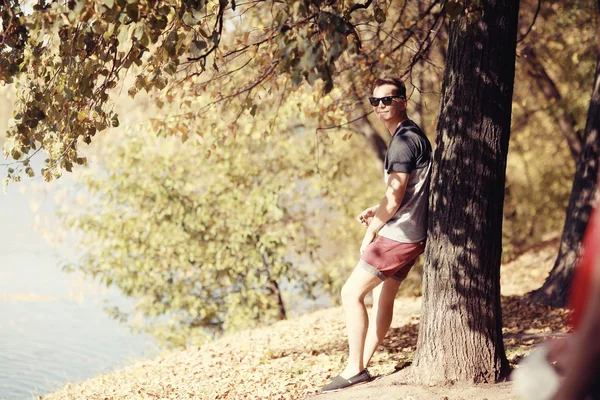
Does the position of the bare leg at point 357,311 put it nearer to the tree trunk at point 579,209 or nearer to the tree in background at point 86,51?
the tree in background at point 86,51

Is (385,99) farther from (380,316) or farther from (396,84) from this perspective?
(380,316)

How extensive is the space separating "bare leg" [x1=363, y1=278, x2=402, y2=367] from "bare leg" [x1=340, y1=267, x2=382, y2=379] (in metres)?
0.20

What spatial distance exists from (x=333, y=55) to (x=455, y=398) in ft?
7.81

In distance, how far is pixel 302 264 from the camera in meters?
12.3

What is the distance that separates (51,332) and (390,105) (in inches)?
469

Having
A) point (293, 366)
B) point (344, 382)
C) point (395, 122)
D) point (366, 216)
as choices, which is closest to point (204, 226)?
point (293, 366)

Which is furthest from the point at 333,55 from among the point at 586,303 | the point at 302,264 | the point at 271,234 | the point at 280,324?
the point at 302,264

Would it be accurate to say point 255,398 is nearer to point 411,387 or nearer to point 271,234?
point 411,387

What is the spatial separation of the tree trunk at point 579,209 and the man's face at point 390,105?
3.62m

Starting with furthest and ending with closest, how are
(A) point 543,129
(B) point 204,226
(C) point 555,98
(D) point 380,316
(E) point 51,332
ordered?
1. (A) point 543,129
2. (E) point 51,332
3. (C) point 555,98
4. (B) point 204,226
5. (D) point 380,316

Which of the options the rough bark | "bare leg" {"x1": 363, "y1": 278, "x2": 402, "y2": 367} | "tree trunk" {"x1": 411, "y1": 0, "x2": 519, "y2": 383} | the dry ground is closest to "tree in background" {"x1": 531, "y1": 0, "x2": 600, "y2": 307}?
the dry ground

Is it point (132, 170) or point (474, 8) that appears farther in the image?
point (132, 170)

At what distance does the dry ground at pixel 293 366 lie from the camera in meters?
4.75

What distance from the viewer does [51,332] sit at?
14500 mm
